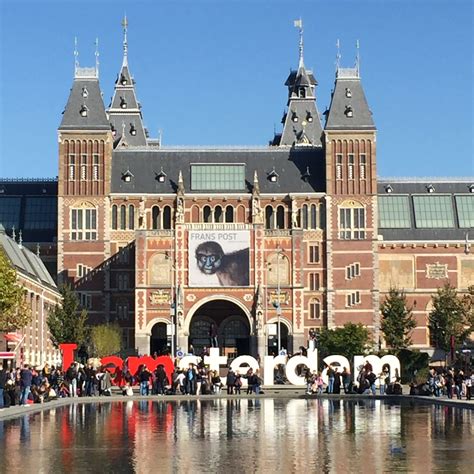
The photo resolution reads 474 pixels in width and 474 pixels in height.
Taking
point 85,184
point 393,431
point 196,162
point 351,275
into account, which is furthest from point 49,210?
point 393,431

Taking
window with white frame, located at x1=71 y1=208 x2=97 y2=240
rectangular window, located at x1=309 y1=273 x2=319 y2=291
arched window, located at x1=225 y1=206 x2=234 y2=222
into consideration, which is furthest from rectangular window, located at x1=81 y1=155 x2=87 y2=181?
rectangular window, located at x1=309 y1=273 x2=319 y2=291

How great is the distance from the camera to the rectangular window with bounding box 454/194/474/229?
107 metres

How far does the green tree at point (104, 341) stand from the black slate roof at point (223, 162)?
16037 mm

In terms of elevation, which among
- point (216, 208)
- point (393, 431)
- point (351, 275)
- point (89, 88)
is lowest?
point (393, 431)

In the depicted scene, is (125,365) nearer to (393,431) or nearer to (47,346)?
(47,346)

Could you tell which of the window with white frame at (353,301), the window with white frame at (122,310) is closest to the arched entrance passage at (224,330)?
the window with white frame at (122,310)

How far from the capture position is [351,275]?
10069 cm

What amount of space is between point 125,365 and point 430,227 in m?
52.3

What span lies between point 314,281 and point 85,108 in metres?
25.8

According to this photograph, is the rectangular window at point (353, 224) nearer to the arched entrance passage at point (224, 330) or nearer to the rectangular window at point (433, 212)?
the rectangular window at point (433, 212)

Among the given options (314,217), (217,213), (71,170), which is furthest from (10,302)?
(314,217)

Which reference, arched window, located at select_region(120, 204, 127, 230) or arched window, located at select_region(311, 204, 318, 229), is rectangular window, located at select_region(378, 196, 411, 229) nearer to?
arched window, located at select_region(311, 204, 318, 229)

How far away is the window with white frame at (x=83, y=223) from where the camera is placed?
331 feet

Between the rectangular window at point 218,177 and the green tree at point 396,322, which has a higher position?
the rectangular window at point 218,177
